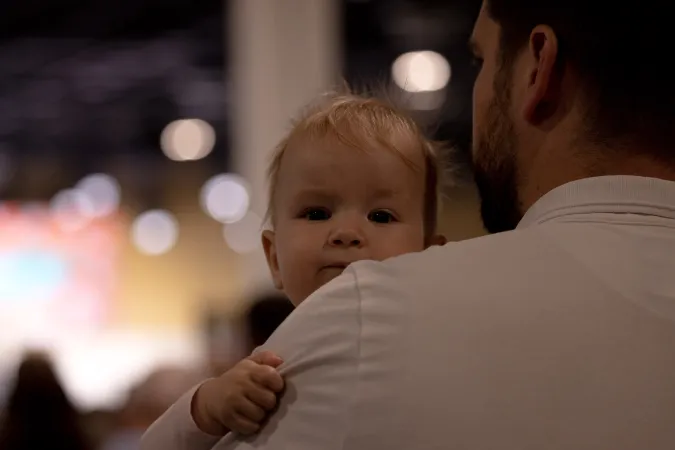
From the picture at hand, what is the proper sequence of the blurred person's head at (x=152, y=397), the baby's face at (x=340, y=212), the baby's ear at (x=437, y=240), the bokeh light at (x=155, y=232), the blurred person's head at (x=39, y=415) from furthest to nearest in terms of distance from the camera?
1. the bokeh light at (x=155, y=232)
2. the blurred person's head at (x=152, y=397)
3. the blurred person's head at (x=39, y=415)
4. the baby's ear at (x=437, y=240)
5. the baby's face at (x=340, y=212)

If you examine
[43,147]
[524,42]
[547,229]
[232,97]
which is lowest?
[43,147]

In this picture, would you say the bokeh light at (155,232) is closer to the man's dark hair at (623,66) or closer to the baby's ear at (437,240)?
the baby's ear at (437,240)

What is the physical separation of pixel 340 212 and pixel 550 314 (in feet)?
1.65

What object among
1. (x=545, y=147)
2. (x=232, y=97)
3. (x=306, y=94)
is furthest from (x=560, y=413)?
(x=232, y=97)

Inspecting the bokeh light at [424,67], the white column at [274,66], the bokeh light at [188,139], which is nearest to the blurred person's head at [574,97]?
the white column at [274,66]

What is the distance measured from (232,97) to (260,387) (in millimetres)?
3824

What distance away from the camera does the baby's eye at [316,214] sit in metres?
1.45

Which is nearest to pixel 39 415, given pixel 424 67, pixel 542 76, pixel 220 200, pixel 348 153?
pixel 348 153

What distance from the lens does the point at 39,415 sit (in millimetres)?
3193

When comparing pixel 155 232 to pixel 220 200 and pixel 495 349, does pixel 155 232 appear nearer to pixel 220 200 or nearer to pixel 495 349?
pixel 220 200

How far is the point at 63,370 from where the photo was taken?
19.7 ft

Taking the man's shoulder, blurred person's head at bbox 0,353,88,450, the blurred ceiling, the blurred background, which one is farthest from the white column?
the man's shoulder

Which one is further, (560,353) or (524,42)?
(524,42)

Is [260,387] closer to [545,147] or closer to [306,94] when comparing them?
[545,147]
